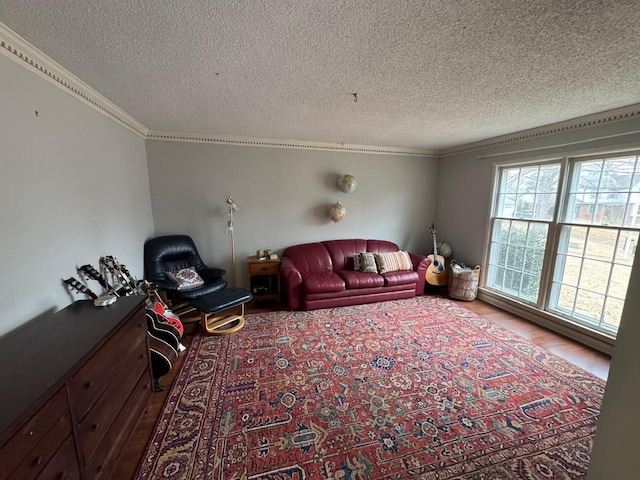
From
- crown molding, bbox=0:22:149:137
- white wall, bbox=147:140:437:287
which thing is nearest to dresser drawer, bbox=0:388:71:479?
crown molding, bbox=0:22:149:137

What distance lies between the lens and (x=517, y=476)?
1.39 meters

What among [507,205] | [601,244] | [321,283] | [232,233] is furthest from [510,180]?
[232,233]

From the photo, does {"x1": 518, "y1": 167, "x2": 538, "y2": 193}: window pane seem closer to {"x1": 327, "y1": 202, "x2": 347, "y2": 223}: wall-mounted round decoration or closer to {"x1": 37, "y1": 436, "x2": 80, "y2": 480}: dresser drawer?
{"x1": 327, "y1": 202, "x2": 347, "y2": 223}: wall-mounted round decoration

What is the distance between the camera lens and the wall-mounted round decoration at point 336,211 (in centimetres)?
411

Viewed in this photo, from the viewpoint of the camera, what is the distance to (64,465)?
990 mm

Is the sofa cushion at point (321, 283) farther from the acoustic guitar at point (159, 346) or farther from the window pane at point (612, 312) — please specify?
the window pane at point (612, 312)

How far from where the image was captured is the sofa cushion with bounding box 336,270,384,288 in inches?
141

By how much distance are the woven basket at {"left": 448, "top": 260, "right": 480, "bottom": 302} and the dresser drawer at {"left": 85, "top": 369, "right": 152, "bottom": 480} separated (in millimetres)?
3931

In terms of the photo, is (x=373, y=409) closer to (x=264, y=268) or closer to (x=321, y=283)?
(x=321, y=283)

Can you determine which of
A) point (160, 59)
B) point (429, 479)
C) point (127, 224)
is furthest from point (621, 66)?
point (127, 224)

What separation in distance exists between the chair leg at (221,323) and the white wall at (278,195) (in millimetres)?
871

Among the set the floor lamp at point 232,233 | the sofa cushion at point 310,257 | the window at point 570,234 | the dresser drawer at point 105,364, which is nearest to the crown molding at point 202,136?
the window at point 570,234

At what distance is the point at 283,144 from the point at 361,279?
235cm

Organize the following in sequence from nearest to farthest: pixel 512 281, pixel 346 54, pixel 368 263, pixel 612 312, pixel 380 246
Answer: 1. pixel 346 54
2. pixel 612 312
3. pixel 512 281
4. pixel 368 263
5. pixel 380 246
